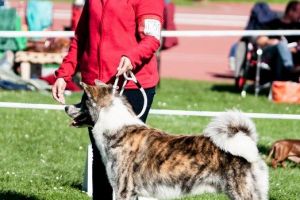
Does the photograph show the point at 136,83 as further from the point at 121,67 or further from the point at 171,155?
the point at 171,155

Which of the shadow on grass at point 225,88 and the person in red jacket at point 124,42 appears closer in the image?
the person in red jacket at point 124,42

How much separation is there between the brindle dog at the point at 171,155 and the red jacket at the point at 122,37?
30cm

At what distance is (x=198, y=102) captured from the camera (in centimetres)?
1441

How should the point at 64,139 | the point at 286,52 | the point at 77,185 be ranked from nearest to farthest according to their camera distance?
the point at 77,185 → the point at 64,139 → the point at 286,52

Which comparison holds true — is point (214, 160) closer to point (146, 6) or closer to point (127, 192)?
point (127, 192)

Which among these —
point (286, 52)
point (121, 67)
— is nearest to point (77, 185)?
point (121, 67)

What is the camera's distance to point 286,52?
15484 mm

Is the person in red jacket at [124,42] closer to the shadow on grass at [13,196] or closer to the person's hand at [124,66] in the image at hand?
the person's hand at [124,66]

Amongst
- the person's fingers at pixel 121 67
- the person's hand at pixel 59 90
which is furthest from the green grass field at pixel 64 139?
the person's fingers at pixel 121 67

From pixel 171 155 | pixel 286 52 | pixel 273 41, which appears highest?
pixel 171 155

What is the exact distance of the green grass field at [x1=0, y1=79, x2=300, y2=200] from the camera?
8.45 metres

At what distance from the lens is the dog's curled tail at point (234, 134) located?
19.0ft

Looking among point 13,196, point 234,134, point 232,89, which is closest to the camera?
point 234,134

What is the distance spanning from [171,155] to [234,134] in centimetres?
45
